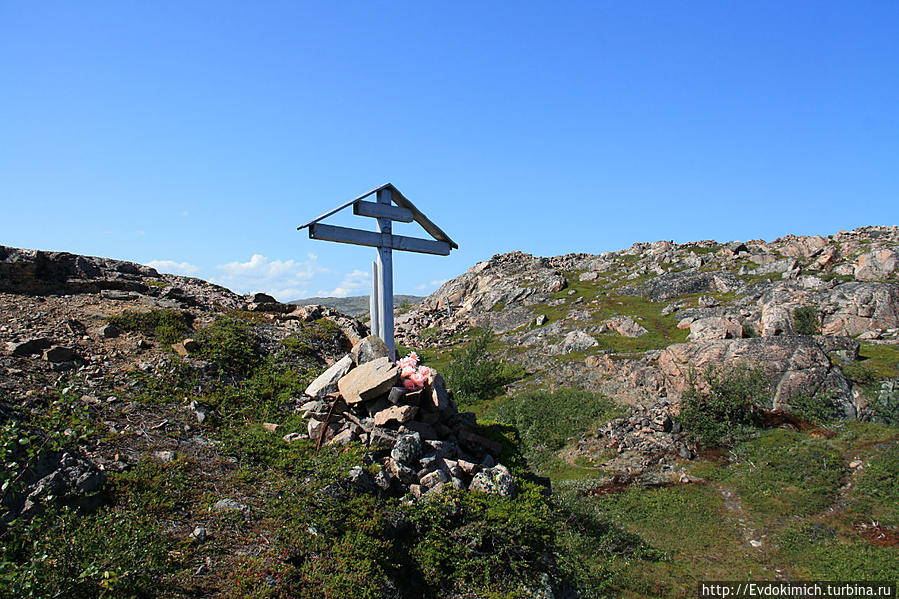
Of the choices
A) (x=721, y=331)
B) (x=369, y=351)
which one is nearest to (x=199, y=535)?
(x=369, y=351)

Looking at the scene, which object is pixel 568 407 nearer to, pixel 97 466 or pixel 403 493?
pixel 403 493

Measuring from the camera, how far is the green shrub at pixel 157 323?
10656 mm

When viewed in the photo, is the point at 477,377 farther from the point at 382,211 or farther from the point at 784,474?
the point at 382,211

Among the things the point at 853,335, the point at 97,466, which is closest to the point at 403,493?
the point at 97,466

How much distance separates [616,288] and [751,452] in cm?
4654

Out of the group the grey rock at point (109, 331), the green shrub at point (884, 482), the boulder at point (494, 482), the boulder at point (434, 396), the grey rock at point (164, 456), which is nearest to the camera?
the grey rock at point (164, 456)

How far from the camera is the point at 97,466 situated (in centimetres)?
639

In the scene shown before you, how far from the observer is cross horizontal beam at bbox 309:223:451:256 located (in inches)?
372

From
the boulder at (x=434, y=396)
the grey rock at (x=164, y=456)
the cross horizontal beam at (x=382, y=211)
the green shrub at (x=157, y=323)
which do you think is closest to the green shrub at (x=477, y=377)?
the green shrub at (x=157, y=323)

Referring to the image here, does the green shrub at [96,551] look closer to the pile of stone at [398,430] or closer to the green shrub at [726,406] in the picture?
the pile of stone at [398,430]

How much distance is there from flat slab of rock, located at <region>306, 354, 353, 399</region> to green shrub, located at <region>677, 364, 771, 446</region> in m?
19.8

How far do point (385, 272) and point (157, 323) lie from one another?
16.1 feet

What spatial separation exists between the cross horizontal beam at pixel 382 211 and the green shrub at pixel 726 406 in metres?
19.5

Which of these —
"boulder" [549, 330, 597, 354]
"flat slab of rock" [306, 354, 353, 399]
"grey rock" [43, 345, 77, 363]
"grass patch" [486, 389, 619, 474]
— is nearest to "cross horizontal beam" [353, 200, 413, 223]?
"flat slab of rock" [306, 354, 353, 399]
